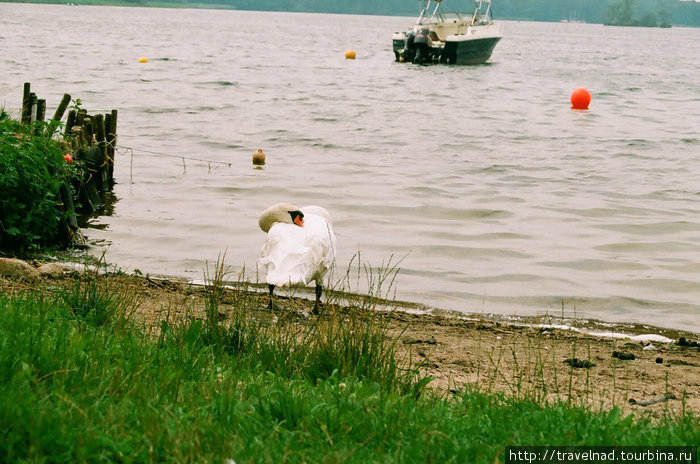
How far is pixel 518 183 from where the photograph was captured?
1595 centimetres

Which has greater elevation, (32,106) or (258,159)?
(32,106)

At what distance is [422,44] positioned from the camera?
4694cm

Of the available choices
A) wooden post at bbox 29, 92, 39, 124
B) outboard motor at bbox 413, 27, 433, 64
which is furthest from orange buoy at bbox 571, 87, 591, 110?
wooden post at bbox 29, 92, 39, 124

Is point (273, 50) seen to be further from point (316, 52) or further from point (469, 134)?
point (469, 134)

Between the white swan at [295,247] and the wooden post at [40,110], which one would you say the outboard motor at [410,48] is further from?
the white swan at [295,247]

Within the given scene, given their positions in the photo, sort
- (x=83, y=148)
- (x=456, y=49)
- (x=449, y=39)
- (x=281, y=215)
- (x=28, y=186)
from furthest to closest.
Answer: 1. (x=456, y=49)
2. (x=449, y=39)
3. (x=83, y=148)
4. (x=28, y=186)
5. (x=281, y=215)

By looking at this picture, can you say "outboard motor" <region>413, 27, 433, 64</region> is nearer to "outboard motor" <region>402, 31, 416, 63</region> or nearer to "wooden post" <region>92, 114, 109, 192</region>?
"outboard motor" <region>402, 31, 416, 63</region>

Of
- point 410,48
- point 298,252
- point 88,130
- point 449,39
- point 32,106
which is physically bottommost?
point 298,252

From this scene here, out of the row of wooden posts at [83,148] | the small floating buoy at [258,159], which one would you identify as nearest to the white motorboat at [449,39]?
the small floating buoy at [258,159]

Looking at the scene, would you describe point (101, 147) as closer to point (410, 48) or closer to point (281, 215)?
point (281, 215)

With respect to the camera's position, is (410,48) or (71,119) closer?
(71,119)

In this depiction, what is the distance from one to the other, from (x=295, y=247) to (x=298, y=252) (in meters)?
0.06

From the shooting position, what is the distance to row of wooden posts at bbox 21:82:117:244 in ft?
32.3

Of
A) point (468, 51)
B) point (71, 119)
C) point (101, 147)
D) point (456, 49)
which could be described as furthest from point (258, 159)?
Result: point (468, 51)
